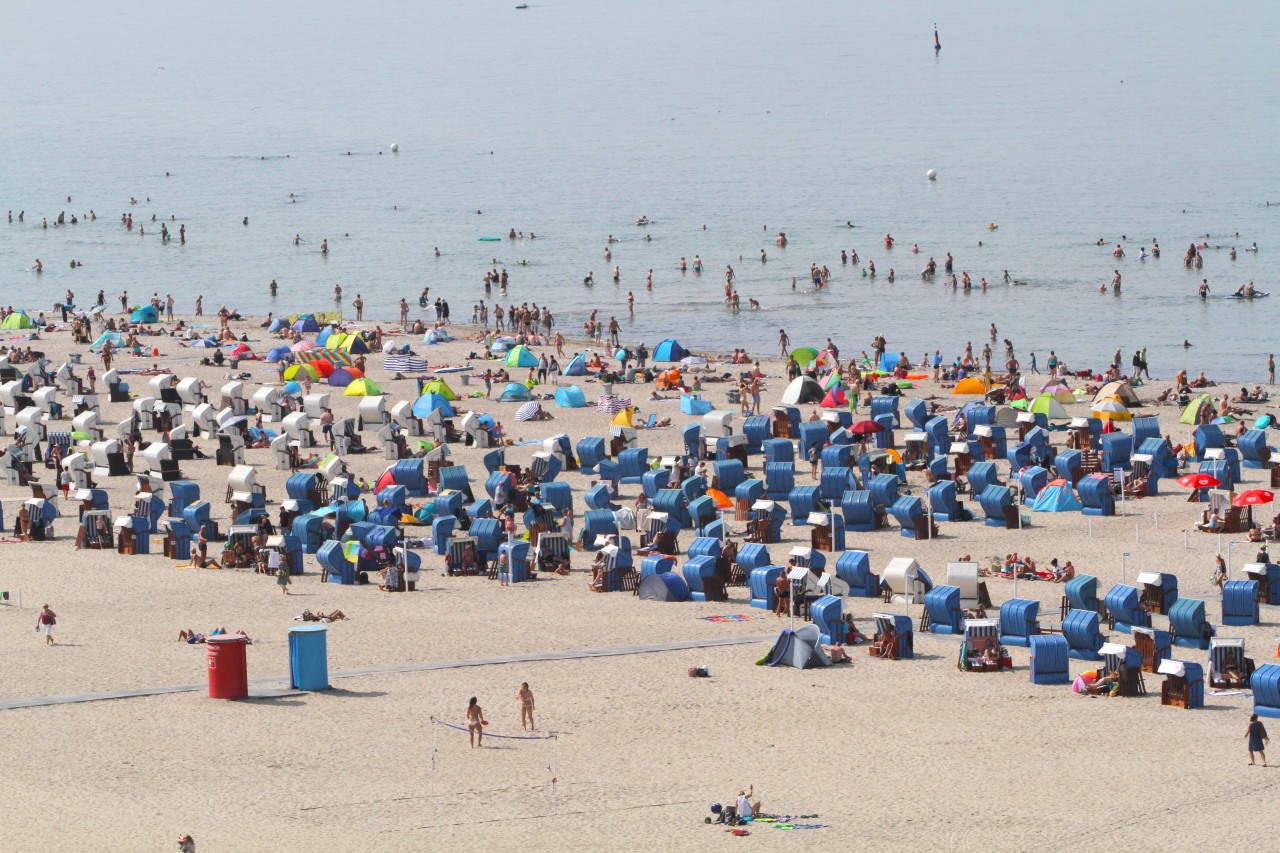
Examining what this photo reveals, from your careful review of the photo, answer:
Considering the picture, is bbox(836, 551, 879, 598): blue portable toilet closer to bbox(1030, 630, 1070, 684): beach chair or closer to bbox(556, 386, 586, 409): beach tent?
bbox(1030, 630, 1070, 684): beach chair

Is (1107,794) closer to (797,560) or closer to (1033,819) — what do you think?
(1033,819)

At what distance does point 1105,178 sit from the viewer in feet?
342

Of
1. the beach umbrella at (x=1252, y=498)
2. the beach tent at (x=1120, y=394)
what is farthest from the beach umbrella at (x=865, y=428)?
the beach umbrella at (x=1252, y=498)

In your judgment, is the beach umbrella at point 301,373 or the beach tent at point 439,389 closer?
the beach tent at point 439,389

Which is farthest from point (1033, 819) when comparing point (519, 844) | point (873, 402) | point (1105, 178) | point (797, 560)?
point (1105, 178)

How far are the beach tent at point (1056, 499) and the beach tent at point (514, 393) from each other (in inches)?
687

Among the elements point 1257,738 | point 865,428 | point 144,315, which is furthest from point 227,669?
point 144,315

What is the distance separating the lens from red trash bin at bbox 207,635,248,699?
23859mm

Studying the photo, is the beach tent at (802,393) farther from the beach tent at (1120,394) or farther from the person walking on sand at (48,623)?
the person walking on sand at (48,623)

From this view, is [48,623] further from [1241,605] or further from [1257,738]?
[1241,605]

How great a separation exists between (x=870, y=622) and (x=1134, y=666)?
16.6 feet

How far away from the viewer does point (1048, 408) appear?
44.2m

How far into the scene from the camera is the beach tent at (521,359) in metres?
54.7

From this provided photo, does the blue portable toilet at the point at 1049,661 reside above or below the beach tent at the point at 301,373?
below
